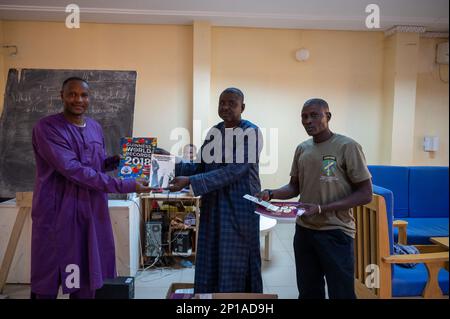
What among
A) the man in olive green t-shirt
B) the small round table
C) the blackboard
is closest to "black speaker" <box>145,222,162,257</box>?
the blackboard

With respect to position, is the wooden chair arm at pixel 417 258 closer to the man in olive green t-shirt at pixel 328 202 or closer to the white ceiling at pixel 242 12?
the man in olive green t-shirt at pixel 328 202

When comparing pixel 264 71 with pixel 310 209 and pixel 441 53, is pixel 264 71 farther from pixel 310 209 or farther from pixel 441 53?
pixel 310 209

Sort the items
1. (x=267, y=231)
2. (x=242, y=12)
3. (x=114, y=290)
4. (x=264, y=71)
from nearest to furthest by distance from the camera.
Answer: (x=114, y=290) < (x=267, y=231) < (x=242, y=12) < (x=264, y=71)

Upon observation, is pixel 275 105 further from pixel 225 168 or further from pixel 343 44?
pixel 225 168

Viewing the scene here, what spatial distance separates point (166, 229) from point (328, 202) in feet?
6.75

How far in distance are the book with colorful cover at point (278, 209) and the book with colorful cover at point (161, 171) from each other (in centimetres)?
45

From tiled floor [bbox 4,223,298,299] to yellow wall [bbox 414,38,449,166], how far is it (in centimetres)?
241

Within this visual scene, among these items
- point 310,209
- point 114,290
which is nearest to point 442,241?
point 310,209

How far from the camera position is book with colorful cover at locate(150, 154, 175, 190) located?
5.42 feet

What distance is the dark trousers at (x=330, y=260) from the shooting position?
1387 mm

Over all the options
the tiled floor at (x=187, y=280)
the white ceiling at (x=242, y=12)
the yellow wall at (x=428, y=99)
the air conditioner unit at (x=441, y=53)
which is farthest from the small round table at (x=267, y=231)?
the air conditioner unit at (x=441, y=53)

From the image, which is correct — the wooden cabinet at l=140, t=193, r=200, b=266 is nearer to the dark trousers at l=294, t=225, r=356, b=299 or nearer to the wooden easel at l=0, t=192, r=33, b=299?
the wooden easel at l=0, t=192, r=33, b=299

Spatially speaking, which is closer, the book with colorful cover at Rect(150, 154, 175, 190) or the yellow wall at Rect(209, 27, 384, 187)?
the book with colorful cover at Rect(150, 154, 175, 190)

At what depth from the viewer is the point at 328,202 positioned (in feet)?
4.66
